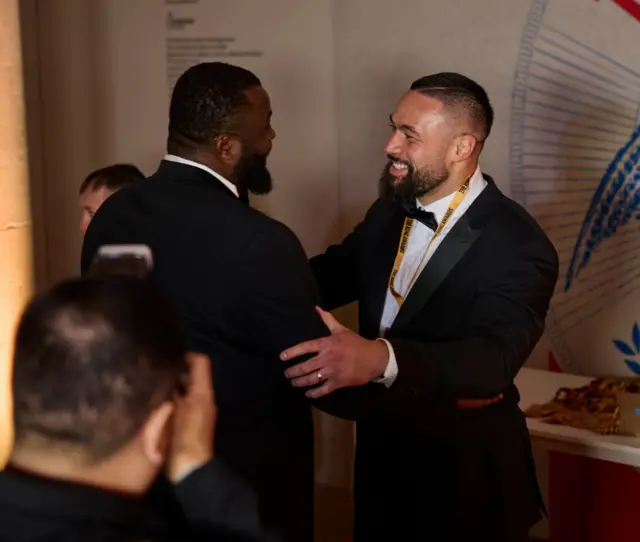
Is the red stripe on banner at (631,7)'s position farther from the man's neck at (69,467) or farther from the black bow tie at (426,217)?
the man's neck at (69,467)

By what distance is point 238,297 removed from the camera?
5.73ft

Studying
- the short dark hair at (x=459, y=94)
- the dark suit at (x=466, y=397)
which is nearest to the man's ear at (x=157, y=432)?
the dark suit at (x=466, y=397)

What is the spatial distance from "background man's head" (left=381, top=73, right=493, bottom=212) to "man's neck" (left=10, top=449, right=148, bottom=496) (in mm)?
1378

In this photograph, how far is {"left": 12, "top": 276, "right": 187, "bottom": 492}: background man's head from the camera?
102 centimetres

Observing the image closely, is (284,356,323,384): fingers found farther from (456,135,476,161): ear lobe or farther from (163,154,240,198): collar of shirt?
(456,135,476,161): ear lobe

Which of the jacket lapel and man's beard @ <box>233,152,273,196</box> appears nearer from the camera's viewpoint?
man's beard @ <box>233,152,273,196</box>

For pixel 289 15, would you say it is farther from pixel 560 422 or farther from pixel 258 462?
pixel 258 462

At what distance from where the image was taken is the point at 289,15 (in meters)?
3.63

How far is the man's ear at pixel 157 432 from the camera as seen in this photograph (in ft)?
3.48

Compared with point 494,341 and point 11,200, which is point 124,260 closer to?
point 11,200

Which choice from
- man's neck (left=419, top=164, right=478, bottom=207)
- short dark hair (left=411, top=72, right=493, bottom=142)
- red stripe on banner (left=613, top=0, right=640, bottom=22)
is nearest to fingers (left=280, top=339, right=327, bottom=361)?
man's neck (left=419, top=164, right=478, bottom=207)

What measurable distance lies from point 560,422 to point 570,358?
0.68 m

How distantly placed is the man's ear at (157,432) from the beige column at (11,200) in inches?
31.1

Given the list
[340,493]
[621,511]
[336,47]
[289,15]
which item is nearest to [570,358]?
[621,511]
